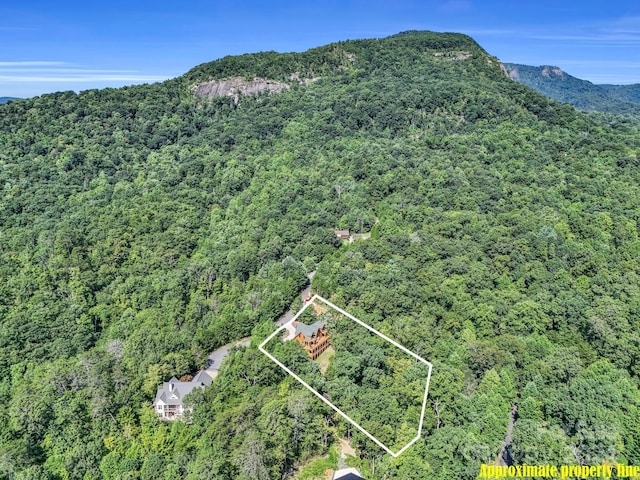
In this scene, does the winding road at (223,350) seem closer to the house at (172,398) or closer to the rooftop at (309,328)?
the house at (172,398)

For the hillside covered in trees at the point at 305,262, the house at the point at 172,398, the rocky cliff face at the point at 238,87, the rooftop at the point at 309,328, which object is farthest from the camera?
the rocky cliff face at the point at 238,87

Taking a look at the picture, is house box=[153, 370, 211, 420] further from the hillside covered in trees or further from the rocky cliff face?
the rocky cliff face

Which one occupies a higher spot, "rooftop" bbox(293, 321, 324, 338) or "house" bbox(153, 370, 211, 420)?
"rooftop" bbox(293, 321, 324, 338)

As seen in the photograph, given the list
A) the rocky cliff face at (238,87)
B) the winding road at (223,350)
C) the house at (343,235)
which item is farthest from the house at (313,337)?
the rocky cliff face at (238,87)

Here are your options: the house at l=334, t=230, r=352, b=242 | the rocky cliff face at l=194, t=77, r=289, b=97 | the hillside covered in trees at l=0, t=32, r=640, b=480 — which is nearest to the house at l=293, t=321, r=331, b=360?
the hillside covered in trees at l=0, t=32, r=640, b=480

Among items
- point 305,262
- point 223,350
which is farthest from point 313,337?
point 305,262

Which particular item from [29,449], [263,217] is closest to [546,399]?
[29,449]
